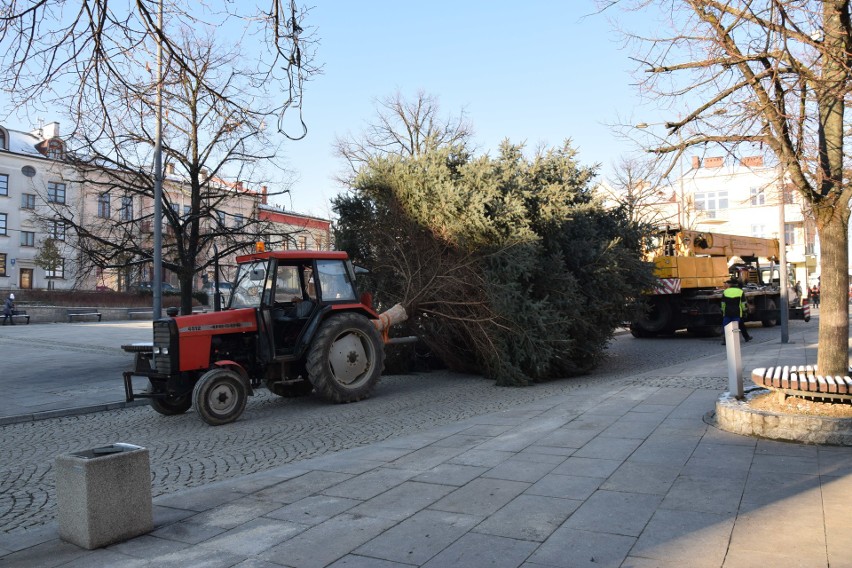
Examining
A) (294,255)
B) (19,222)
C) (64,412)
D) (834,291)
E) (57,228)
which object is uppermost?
(19,222)

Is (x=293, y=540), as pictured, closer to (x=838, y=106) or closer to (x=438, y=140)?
(x=838, y=106)

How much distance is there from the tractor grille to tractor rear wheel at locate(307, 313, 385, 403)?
2.00m

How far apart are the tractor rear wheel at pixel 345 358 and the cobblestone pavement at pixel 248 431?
0.99 ft

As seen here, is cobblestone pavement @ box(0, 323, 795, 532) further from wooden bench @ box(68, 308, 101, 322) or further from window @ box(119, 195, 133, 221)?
wooden bench @ box(68, 308, 101, 322)

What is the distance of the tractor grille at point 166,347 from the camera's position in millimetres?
8875

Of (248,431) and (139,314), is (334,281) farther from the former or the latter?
(139,314)

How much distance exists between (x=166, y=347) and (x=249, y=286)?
180 cm

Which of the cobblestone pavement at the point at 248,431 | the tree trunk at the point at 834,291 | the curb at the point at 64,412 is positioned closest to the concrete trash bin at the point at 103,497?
the cobblestone pavement at the point at 248,431

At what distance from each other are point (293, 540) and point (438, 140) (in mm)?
9820

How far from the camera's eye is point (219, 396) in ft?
29.5

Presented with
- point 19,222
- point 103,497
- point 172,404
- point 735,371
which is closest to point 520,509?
point 103,497

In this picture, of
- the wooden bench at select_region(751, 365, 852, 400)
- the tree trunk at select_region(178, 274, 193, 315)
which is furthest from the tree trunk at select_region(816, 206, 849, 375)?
the tree trunk at select_region(178, 274, 193, 315)

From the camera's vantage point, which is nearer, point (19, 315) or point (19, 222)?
point (19, 315)

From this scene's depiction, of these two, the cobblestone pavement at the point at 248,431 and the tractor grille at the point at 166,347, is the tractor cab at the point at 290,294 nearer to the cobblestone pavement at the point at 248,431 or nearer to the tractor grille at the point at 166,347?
the cobblestone pavement at the point at 248,431
